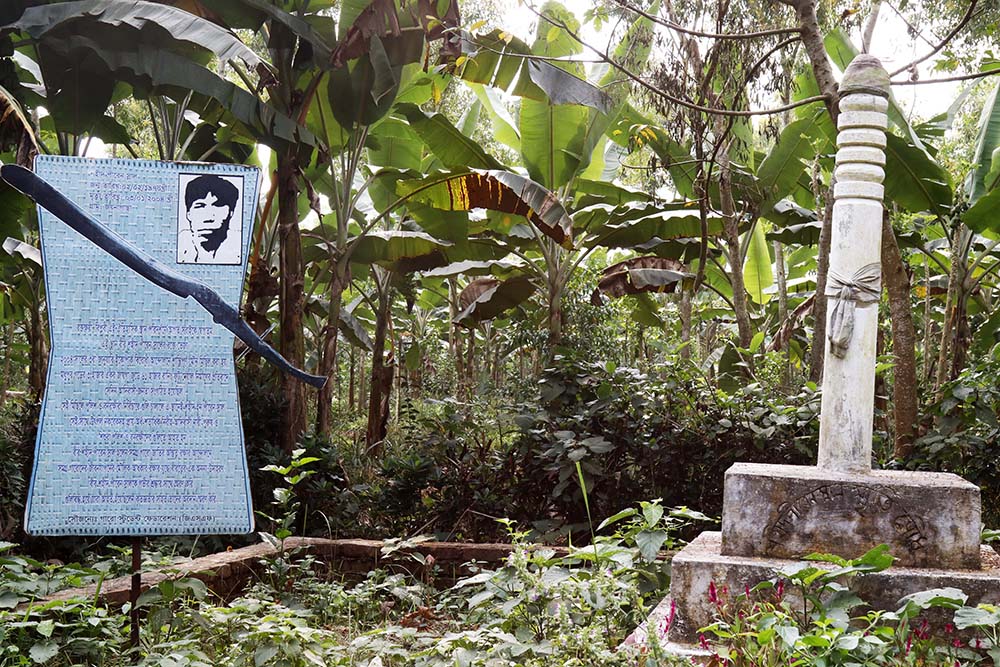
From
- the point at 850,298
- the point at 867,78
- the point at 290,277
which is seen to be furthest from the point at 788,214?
the point at 850,298

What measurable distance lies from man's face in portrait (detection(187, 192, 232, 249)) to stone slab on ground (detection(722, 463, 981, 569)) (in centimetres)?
247

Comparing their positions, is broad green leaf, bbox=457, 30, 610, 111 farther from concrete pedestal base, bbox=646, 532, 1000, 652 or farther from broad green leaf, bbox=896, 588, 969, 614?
broad green leaf, bbox=896, 588, 969, 614

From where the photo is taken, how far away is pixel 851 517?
4168 millimetres

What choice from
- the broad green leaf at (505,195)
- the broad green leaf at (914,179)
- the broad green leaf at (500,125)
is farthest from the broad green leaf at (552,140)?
the broad green leaf at (914,179)

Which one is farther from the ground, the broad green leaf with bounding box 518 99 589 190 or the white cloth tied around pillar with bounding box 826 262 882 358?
the broad green leaf with bounding box 518 99 589 190

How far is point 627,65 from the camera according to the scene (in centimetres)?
704

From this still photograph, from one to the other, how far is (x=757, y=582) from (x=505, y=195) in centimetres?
467

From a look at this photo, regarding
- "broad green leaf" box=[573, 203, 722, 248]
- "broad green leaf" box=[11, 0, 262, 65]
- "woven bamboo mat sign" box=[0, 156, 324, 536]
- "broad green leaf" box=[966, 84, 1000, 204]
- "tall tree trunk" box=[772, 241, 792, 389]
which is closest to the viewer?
"woven bamboo mat sign" box=[0, 156, 324, 536]

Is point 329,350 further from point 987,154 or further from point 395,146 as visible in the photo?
point 987,154

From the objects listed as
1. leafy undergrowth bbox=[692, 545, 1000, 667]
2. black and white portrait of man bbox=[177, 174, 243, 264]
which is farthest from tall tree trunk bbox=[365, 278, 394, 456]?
leafy undergrowth bbox=[692, 545, 1000, 667]

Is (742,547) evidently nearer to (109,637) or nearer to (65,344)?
(109,637)

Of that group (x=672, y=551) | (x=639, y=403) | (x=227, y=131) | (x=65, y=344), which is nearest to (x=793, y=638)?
(x=672, y=551)

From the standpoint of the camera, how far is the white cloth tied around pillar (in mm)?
4391

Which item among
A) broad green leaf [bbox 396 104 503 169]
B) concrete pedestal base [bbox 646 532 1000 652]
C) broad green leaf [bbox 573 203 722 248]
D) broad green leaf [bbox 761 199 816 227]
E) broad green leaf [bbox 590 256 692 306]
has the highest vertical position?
broad green leaf [bbox 396 104 503 169]
